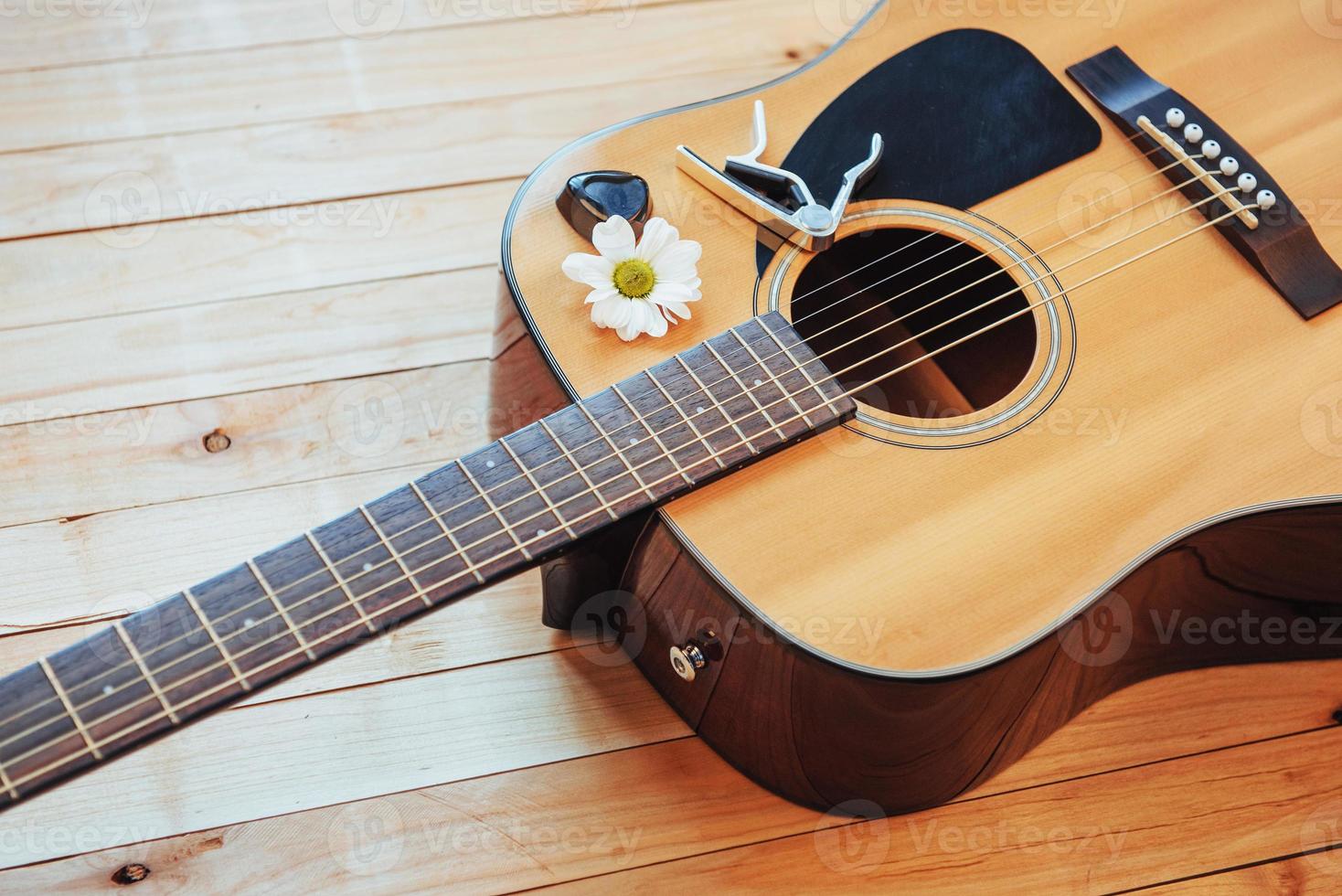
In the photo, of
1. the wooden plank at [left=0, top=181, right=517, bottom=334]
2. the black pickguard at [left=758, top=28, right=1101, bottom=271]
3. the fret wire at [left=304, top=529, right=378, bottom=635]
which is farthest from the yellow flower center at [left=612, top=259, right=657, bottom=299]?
the wooden plank at [left=0, top=181, right=517, bottom=334]

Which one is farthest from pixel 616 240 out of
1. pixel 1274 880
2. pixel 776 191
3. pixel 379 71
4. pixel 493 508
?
pixel 1274 880

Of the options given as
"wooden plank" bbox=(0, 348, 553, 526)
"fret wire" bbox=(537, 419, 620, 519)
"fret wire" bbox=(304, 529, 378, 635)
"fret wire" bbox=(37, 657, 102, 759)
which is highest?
"fret wire" bbox=(537, 419, 620, 519)

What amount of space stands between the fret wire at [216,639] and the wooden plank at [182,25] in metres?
1.03

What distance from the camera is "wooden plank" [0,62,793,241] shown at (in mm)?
1400

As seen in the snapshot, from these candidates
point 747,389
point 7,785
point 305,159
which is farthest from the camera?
point 305,159

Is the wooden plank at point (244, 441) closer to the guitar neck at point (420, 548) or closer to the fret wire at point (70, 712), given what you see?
the guitar neck at point (420, 548)

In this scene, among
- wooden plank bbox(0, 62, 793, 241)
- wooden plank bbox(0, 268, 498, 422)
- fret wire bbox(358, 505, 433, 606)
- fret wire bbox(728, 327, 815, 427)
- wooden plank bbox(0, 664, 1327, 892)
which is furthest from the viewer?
wooden plank bbox(0, 62, 793, 241)

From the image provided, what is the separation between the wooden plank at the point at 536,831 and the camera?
3.45 feet

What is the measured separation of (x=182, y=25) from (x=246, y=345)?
1.78 feet

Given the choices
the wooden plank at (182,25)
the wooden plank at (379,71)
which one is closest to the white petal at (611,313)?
the wooden plank at (379,71)

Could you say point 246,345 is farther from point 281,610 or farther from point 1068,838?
point 1068,838

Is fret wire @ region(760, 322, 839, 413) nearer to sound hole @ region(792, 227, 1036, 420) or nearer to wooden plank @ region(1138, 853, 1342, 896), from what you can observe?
sound hole @ region(792, 227, 1036, 420)

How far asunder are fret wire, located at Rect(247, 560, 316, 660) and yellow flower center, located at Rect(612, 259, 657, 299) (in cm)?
39

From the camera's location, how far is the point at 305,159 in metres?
1.46
